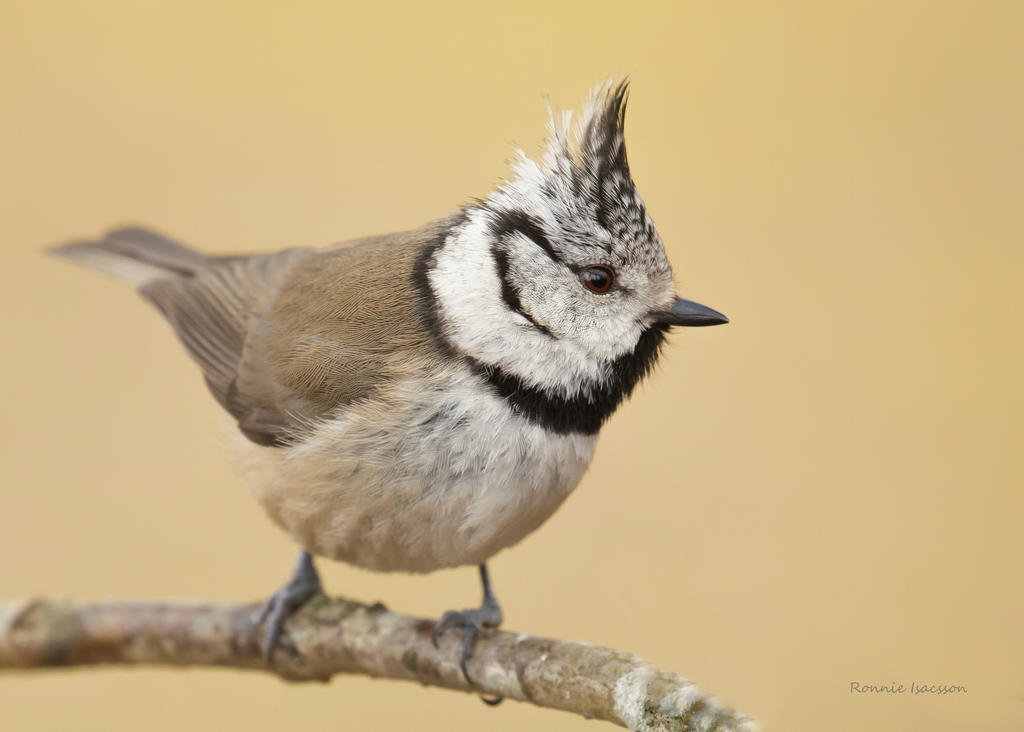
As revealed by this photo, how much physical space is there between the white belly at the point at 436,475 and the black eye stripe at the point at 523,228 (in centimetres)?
38

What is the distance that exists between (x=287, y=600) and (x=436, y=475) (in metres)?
0.89

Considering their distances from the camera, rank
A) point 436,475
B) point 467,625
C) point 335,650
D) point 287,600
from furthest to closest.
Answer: point 287,600 < point 335,650 < point 467,625 < point 436,475

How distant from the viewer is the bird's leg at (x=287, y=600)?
305cm

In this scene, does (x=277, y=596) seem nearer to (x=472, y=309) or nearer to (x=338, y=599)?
(x=338, y=599)

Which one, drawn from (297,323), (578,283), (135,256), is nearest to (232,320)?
(297,323)

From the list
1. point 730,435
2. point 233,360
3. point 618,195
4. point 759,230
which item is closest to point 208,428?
point 233,360

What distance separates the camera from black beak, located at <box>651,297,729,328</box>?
249cm

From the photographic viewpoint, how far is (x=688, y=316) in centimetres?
251

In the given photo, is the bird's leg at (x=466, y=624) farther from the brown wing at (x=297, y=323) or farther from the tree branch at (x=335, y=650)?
the brown wing at (x=297, y=323)

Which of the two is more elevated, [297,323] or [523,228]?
[523,228]

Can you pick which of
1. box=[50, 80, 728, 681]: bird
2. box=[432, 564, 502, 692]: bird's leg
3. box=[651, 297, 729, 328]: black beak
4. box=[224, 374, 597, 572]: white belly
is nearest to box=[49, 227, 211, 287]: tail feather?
box=[50, 80, 728, 681]: bird

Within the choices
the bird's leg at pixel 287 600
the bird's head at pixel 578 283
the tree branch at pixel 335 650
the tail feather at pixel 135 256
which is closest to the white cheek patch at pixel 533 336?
the bird's head at pixel 578 283

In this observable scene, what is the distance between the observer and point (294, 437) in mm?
2756

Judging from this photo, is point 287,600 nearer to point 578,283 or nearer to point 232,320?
point 232,320
